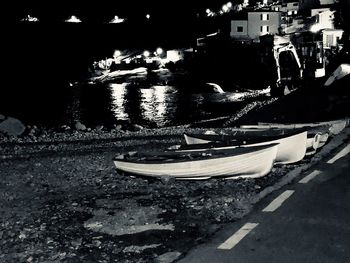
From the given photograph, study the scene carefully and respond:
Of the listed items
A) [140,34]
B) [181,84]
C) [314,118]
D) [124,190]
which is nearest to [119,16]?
[140,34]

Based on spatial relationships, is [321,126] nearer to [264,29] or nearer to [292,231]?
[292,231]

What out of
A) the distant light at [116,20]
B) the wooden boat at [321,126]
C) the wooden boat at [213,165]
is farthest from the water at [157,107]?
the distant light at [116,20]

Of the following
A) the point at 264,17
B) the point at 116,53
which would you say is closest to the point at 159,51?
the point at 116,53

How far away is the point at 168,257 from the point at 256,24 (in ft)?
239

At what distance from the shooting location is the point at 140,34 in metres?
134

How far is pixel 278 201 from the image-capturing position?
863cm

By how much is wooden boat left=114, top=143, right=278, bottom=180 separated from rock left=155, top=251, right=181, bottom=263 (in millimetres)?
3785

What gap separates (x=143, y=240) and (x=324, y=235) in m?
2.84

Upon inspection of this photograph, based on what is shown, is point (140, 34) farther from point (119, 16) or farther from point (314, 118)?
point (314, 118)

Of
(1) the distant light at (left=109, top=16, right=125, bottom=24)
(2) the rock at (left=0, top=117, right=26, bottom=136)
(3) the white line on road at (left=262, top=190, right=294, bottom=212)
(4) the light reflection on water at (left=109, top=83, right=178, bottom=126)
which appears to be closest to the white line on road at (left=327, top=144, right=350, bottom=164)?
(3) the white line on road at (left=262, top=190, right=294, bottom=212)

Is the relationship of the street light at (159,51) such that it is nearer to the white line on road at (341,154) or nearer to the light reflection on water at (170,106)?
the light reflection on water at (170,106)

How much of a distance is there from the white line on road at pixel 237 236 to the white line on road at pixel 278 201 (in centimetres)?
88

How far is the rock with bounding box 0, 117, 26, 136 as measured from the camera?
27.3m

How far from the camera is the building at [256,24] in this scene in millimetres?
74375
